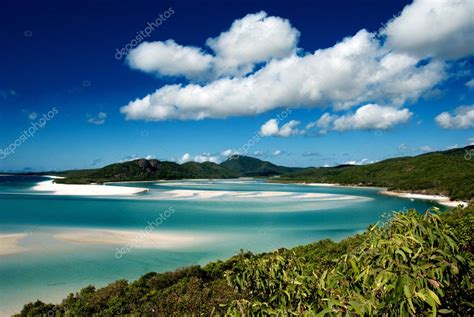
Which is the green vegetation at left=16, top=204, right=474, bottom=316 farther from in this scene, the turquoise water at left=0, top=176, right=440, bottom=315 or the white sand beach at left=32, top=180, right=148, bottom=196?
the white sand beach at left=32, top=180, right=148, bottom=196

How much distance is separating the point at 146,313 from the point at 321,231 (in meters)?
29.0

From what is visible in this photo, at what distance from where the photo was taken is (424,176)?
113m

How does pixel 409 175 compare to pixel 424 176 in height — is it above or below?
above

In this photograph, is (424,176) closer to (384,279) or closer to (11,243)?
(11,243)

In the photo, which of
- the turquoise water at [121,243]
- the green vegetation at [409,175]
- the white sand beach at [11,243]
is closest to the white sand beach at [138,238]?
the turquoise water at [121,243]

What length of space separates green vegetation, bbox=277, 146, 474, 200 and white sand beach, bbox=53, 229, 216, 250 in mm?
63902

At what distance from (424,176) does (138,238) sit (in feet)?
357

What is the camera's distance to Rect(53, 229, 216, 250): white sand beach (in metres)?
29.4

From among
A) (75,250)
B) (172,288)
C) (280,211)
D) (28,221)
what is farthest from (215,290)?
(280,211)

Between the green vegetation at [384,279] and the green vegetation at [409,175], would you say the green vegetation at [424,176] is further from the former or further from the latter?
the green vegetation at [384,279]

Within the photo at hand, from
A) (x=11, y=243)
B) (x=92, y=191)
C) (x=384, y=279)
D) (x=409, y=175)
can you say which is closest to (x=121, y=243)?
(x=11, y=243)

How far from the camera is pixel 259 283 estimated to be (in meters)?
4.67

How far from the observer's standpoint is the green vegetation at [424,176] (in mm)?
81812

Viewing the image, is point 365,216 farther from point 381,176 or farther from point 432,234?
point 381,176
